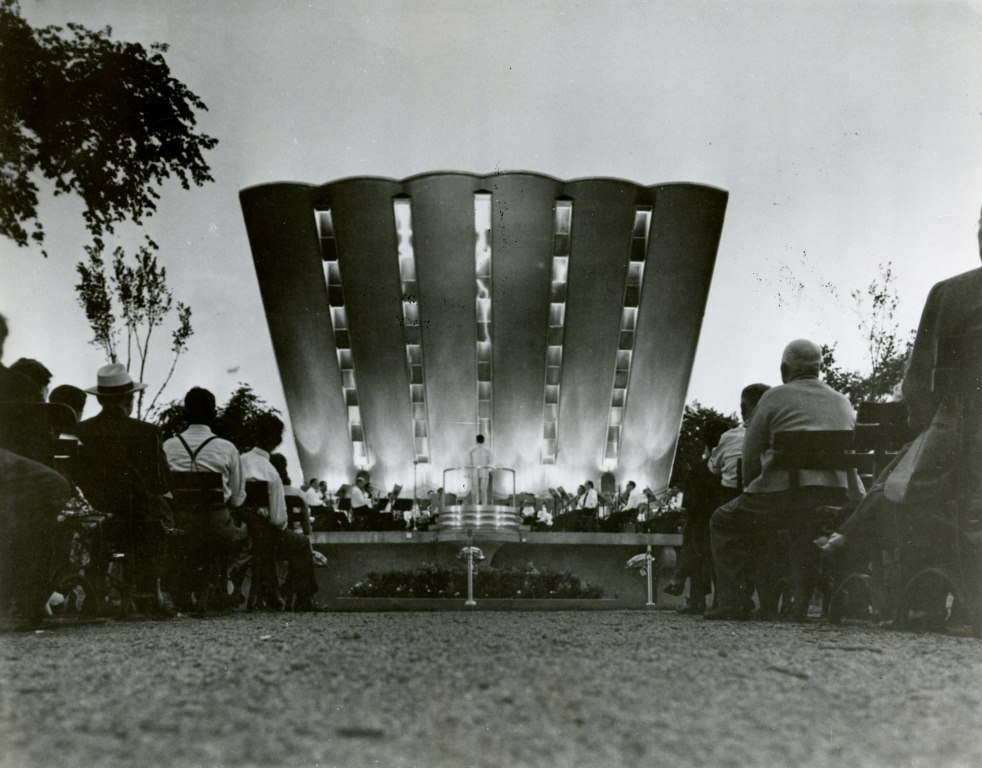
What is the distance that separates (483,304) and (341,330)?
4.54m

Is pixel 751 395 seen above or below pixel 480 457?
below

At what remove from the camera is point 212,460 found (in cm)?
621

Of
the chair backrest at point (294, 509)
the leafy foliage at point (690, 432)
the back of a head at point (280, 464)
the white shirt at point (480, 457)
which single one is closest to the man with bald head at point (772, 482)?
the chair backrest at point (294, 509)

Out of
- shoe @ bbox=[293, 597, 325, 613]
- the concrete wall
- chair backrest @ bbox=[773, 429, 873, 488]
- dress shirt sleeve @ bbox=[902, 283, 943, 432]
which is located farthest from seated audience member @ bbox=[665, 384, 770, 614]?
the concrete wall

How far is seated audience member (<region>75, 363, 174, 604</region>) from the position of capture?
504cm

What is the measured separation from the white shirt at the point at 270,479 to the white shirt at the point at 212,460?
0.73 meters

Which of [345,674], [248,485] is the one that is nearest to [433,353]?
[248,485]

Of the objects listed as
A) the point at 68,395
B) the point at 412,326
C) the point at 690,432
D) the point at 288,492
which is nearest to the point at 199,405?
the point at 68,395

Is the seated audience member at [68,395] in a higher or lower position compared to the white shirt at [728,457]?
higher

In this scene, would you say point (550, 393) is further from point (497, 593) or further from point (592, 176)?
point (497, 593)

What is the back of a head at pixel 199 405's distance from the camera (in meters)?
6.27

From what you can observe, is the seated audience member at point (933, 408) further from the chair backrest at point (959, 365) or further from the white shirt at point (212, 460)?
the white shirt at point (212, 460)

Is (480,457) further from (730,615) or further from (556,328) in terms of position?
(730,615)

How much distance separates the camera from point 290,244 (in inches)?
1184
